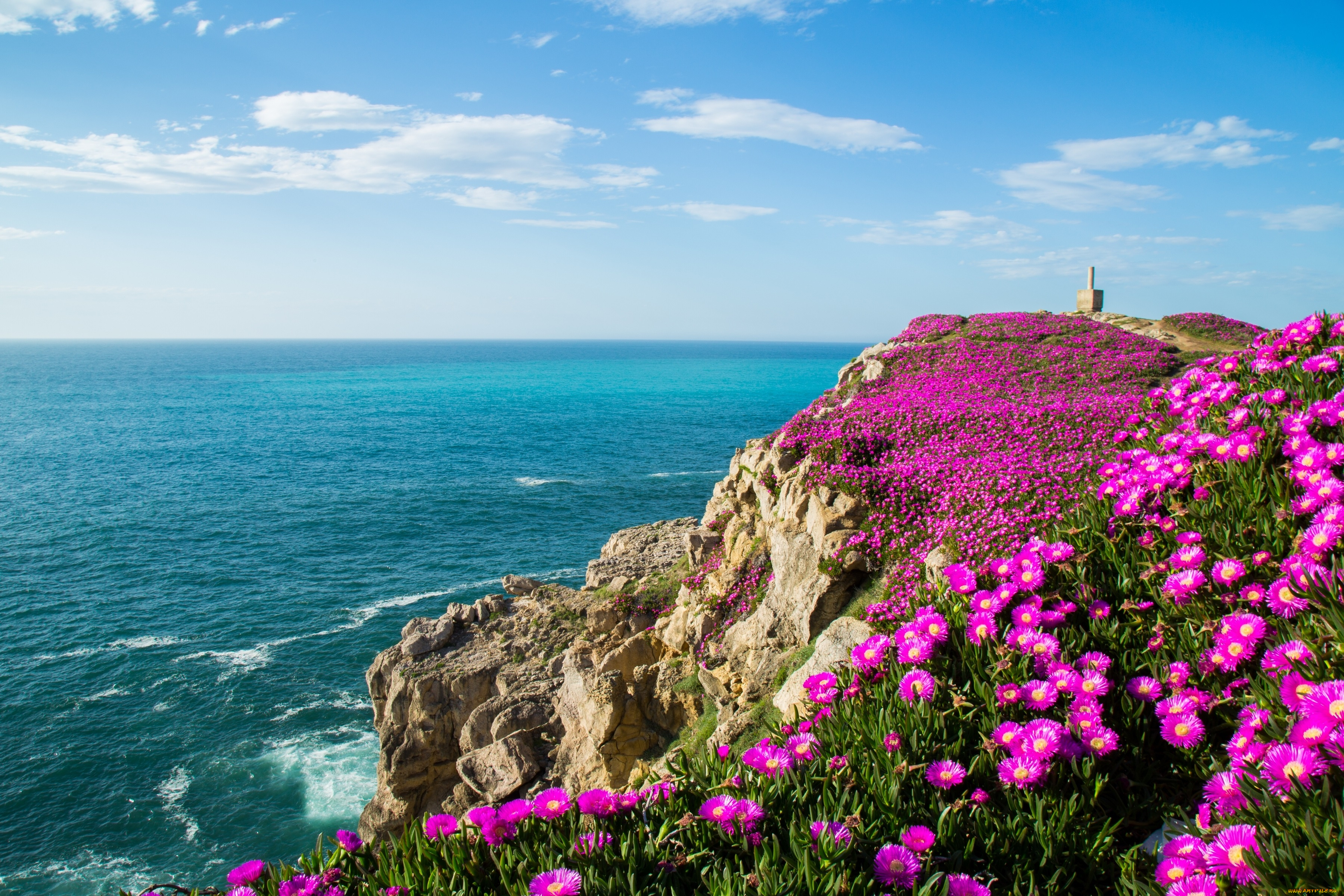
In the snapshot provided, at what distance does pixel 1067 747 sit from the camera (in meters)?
5.69

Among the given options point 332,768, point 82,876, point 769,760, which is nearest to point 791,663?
point 769,760

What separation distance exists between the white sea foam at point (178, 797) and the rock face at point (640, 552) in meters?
14.0

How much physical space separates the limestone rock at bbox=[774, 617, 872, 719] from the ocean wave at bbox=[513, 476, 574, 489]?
46.6 meters

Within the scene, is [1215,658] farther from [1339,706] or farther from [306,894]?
[306,894]

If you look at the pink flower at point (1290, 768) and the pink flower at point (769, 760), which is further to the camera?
the pink flower at point (769, 760)

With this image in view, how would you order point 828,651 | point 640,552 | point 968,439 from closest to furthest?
1. point 828,651
2. point 968,439
3. point 640,552

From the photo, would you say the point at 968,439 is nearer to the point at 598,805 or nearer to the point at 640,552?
the point at 598,805

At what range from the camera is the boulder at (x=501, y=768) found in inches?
677

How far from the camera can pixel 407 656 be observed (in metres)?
22.8

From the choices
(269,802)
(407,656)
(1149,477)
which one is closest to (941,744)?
(1149,477)

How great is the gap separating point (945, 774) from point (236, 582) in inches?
1630

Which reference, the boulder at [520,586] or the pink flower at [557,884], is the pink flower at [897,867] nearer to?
the pink flower at [557,884]

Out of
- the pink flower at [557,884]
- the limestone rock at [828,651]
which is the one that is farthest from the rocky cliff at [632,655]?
the pink flower at [557,884]

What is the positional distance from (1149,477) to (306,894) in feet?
30.0
